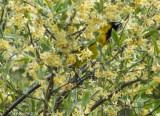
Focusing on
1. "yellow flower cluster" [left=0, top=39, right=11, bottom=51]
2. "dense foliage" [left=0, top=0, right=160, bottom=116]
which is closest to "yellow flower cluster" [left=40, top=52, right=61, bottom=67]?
"dense foliage" [left=0, top=0, right=160, bottom=116]

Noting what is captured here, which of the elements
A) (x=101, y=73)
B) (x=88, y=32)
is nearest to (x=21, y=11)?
(x=88, y=32)

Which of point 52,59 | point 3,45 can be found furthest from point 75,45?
point 3,45

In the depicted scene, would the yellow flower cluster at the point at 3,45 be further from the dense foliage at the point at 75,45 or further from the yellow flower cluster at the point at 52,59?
the yellow flower cluster at the point at 52,59

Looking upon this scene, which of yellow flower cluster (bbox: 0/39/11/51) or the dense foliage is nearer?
the dense foliage

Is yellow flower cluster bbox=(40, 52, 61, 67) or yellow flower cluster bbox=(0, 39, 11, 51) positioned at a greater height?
yellow flower cluster bbox=(0, 39, 11, 51)

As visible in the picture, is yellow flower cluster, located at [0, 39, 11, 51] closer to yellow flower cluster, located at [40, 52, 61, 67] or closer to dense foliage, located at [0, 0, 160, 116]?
dense foliage, located at [0, 0, 160, 116]

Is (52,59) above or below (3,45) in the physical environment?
below

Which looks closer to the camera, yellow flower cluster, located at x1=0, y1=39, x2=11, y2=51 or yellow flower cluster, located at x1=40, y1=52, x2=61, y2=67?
yellow flower cluster, located at x1=40, y1=52, x2=61, y2=67

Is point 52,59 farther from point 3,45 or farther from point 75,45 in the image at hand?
point 3,45

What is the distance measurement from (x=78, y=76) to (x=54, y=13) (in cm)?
51

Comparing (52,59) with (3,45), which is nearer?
(52,59)

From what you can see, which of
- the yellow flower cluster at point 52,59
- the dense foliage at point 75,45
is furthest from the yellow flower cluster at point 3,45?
the yellow flower cluster at point 52,59

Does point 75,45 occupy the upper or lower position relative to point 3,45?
lower

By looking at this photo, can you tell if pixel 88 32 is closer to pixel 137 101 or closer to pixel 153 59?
pixel 153 59
